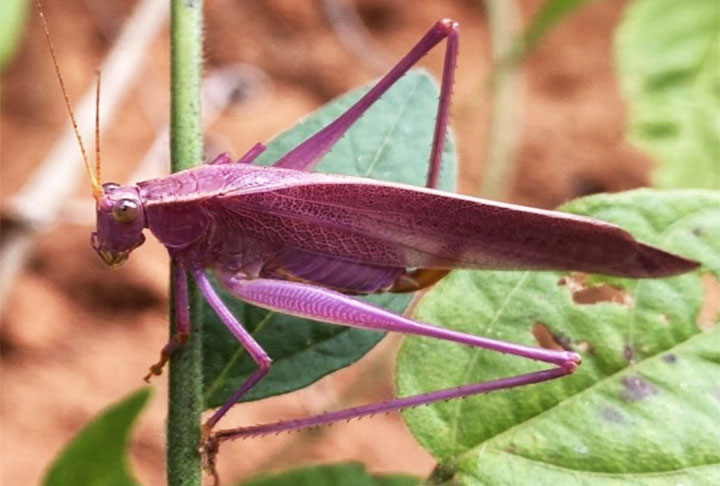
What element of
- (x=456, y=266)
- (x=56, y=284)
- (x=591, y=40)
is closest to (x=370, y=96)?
(x=456, y=266)

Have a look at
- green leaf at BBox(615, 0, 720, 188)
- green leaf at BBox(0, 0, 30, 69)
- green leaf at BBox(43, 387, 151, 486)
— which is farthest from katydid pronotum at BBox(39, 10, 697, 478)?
green leaf at BBox(615, 0, 720, 188)

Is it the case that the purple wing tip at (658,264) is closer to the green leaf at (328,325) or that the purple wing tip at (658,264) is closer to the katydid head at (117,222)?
the green leaf at (328,325)

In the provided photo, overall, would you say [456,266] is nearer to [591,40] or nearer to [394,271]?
[394,271]

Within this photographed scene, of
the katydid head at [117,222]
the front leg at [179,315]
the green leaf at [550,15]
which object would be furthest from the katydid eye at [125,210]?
the green leaf at [550,15]

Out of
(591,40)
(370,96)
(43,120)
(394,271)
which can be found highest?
(591,40)

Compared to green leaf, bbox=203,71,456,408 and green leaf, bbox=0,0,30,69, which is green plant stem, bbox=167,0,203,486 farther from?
green leaf, bbox=0,0,30,69

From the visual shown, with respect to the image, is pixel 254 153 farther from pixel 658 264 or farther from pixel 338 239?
pixel 658 264
